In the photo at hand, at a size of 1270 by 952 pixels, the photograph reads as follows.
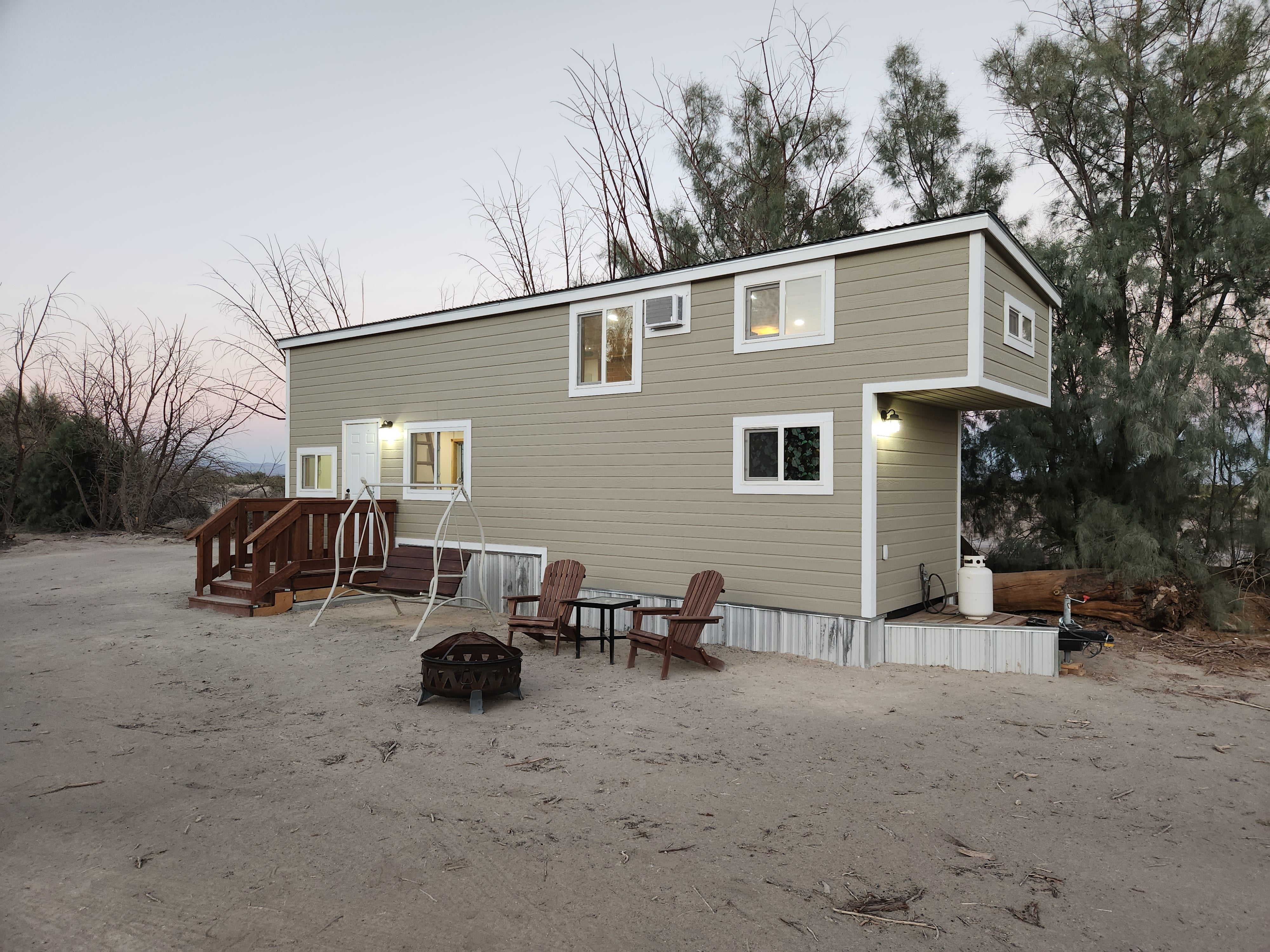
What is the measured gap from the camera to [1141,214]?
1033cm

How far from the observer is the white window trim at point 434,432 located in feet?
34.1

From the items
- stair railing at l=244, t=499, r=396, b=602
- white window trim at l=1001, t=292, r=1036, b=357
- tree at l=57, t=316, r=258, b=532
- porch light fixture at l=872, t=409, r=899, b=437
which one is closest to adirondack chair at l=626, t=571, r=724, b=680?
porch light fixture at l=872, t=409, r=899, b=437

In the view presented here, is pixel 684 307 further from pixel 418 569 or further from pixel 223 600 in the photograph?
pixel 223 600

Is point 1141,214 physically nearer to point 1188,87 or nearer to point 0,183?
point 1188,87

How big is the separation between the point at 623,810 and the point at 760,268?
19.1ft

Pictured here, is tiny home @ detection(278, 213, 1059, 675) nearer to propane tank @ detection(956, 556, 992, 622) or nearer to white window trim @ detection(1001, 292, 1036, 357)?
white window trim @ detection(1001, 292, 1036, 357)

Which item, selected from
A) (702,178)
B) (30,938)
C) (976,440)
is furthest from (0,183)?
(702,178)

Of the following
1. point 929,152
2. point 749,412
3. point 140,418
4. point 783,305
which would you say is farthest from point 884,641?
point 140,418

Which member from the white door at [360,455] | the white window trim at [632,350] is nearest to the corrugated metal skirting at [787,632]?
the white window trim at [632,350]

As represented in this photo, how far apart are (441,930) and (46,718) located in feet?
13.7

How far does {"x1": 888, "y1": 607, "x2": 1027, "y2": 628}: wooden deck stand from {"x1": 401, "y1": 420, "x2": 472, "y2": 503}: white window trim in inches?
227

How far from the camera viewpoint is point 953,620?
7.92 metres

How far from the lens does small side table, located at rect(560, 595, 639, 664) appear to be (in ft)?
24.2

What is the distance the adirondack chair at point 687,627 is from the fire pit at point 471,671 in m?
1.46
